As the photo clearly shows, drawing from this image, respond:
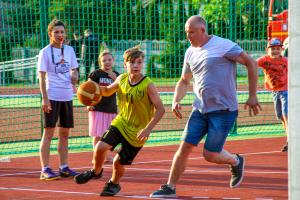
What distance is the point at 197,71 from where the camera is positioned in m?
8.46

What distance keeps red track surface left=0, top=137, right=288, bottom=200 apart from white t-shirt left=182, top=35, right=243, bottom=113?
1.05m

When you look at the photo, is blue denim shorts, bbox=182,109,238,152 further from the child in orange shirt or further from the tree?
the tree

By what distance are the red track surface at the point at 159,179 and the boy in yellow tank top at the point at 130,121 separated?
0.30 m

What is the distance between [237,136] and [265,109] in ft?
17.2

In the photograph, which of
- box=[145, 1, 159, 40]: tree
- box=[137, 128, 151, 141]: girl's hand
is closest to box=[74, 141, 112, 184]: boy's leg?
box=[137, 128, 151, 141]: girl's hand

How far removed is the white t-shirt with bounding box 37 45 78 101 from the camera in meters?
10.3

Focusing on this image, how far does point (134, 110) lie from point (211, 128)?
3.00 feet

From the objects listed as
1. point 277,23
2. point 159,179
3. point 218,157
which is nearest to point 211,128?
point 218,157

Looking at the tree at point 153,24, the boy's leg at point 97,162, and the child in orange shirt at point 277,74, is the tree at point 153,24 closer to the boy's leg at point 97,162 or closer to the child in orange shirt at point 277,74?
the child in orange shirt at point 277,74

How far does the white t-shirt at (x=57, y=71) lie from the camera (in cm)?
1027

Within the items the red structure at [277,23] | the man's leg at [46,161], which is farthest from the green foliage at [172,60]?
the man's leg at [46,161]

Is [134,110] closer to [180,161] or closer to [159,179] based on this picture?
[180,161]

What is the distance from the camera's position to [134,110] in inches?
342

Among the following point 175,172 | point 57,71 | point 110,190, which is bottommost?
point 110,190
